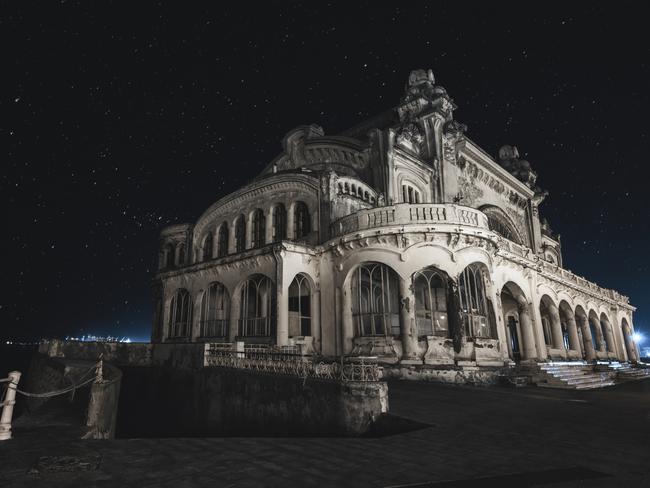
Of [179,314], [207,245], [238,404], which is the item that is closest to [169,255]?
[207,245]

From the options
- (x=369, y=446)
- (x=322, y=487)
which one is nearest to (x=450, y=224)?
(x=369, y=446)

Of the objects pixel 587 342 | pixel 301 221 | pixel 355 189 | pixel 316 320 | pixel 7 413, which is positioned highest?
pixel 355 189

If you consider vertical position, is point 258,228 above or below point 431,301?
above

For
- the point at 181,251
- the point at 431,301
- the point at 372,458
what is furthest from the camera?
the point at 181,251

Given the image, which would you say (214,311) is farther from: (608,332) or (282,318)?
(608,332)

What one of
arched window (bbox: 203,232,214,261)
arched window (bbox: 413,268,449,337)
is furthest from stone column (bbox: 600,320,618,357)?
arched window (bbox: 203,232,214,261)

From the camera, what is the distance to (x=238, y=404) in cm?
1148

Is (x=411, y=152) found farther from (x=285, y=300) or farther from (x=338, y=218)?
(x=285, y=300)

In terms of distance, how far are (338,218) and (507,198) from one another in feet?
74.9

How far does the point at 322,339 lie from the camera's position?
18422 mm

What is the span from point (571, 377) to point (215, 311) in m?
18.4

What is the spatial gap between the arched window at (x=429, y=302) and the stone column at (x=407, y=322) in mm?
682

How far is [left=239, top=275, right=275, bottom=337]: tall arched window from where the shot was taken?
65.4ft

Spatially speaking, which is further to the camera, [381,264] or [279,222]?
[279,222]
